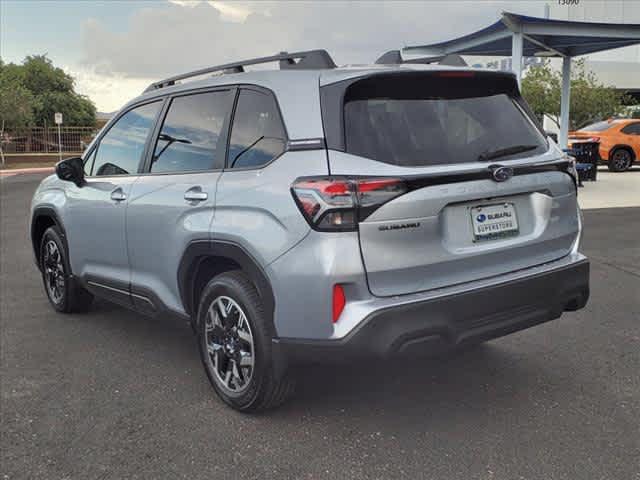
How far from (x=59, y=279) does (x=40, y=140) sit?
4131 centimetres

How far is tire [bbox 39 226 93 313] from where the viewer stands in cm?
544

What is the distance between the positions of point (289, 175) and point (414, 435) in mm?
1443

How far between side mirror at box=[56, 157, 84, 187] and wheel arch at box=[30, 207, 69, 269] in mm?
460

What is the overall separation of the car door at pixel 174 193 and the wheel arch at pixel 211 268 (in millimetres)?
60

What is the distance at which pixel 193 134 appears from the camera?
402cm

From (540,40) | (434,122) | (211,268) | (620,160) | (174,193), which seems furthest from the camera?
(620,160)

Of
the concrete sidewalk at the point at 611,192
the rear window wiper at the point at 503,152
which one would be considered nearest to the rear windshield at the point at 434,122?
the rear window wiper at the point at 503,152

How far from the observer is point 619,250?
8203 millimetres

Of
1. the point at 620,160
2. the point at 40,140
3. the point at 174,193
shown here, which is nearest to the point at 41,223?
the point at 174,193

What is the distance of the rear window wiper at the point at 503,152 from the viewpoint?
11.1ft

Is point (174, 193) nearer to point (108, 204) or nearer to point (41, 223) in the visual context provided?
point (108, 204)

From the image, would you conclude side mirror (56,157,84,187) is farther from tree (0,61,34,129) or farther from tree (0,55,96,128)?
tree (0,55,96,128)

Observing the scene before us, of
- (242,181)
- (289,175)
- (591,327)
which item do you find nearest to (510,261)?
(289,175)

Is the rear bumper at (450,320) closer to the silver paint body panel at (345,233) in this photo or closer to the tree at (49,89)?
the silver paint body panel at (345,233)
